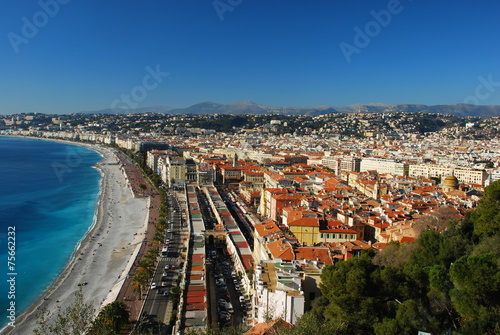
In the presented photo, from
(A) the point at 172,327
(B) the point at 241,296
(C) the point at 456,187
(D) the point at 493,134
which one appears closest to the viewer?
(A) the point at 172,327

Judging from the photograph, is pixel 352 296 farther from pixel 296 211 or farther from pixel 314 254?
pixel 296 211

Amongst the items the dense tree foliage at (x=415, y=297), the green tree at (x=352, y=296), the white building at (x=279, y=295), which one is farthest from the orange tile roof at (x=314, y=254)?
the green tree at (x=352, y=296)

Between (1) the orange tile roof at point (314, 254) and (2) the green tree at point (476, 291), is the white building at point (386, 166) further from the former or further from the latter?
(2) the green tree at point (476, 291)

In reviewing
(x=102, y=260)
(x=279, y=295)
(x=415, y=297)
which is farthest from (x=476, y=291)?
(x=102, y=260)

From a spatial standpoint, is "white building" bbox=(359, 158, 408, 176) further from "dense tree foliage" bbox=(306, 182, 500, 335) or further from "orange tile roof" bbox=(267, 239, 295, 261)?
"dense tree foliage" bbox=(306, 182, 500, 335)

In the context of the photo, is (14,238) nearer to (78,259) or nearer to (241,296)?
(78,259)

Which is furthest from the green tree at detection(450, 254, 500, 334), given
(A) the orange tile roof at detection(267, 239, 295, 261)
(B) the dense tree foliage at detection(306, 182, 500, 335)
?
(A) the orange tile roof at detection(267, 239, 295, 261)

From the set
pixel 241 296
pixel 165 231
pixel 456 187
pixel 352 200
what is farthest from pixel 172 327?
pixel 456 187
